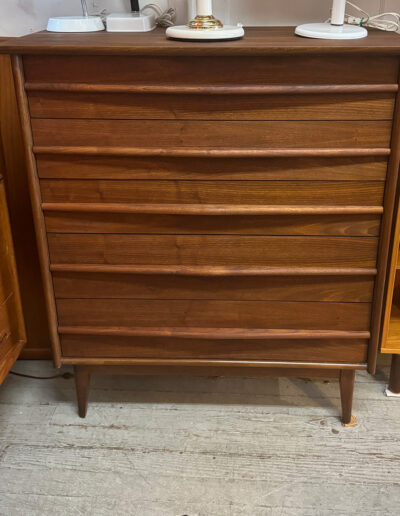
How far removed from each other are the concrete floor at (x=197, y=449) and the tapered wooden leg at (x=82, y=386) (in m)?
0.04

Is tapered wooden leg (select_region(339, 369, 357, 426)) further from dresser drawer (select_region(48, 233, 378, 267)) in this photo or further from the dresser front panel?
dresser drawer (select_region(48, 233, 378, 267))

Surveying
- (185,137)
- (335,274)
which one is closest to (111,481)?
(335,274)

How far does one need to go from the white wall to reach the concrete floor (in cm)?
112

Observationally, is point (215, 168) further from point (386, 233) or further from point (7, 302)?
point (7, 302)

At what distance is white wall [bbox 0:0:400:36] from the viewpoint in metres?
1.74

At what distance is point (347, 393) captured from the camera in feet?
5.48

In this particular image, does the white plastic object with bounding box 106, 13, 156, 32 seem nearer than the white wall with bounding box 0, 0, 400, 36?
Yes

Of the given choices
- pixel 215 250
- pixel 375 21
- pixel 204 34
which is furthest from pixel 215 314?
pixel 375 21

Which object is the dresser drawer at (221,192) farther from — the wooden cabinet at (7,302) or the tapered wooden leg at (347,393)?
the tapered wooden leg at (347,393)

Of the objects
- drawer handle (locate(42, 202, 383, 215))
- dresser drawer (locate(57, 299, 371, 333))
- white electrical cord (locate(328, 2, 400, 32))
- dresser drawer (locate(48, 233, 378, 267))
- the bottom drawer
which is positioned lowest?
the bottom drawer

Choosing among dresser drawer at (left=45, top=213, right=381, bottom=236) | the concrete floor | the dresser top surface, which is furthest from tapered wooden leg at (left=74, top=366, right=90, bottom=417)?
the dresser top surface

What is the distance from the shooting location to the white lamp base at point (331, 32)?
4.54 feet

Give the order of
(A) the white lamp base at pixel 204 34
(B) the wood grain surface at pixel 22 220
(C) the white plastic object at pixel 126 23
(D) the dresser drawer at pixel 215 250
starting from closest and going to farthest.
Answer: (A) the white lamp base at pixel 204 34
(D) the dresser drawer at pixel 215 250
(C) the white plastic object at pixel 126 23
(B) the wood grain surface at pixel 22 220

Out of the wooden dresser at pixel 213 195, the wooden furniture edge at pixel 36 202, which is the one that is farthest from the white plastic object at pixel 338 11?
the wooden furniture edge at pixel 36 202
